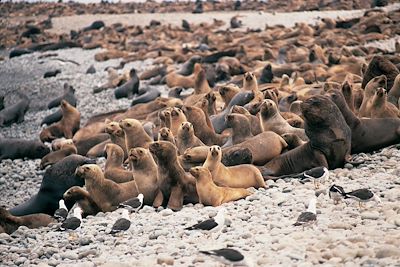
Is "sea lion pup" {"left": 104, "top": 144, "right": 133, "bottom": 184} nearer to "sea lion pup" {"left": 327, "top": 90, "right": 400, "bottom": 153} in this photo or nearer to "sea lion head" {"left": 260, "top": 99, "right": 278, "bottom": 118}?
"sea lion head" {"left": 260, "top": 99, "right": 278, "bottom": 118}

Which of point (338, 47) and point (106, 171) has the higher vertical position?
point (106, 171)

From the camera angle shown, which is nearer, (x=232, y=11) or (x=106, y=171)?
(x=106, y=171)

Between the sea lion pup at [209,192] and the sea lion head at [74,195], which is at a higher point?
the sea lion pup at [209,192]

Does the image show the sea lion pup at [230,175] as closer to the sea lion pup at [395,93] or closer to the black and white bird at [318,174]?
the black and white bird at [318,174]

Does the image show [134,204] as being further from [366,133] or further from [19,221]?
Result: [366,133]

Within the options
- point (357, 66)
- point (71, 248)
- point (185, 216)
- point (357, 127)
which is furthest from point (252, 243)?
point (357, 66)

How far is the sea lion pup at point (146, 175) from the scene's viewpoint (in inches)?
358

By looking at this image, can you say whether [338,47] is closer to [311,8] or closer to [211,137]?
[211,137]

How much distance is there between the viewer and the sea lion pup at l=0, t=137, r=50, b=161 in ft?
48.9

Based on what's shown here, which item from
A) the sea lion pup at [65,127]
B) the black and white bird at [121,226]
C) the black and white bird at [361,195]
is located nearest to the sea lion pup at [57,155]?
the sea lion pup at [65,127]

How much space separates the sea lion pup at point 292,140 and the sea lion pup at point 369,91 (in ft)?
4.55

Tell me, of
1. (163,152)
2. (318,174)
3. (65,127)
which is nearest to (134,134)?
(163,152)

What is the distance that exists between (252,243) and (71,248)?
2281mm

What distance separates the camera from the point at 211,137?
36.6ft
